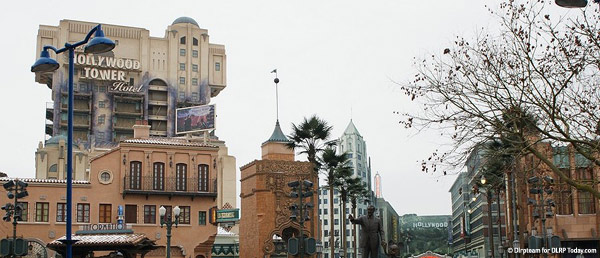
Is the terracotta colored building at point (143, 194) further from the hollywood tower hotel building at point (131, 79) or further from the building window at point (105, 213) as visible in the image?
the hollywood tower hotel building at point (131, 79)

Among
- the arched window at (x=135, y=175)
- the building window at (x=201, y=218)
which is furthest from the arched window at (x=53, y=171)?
the building window at (x=201, y=218)

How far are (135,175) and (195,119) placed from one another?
1855 inches

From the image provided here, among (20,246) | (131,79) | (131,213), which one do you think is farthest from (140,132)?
(131,79)

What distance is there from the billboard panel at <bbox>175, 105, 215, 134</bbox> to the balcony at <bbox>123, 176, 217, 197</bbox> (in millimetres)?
41787

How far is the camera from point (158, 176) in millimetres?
49750

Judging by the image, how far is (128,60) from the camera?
101 meters

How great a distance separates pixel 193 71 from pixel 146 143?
57006 millimetres

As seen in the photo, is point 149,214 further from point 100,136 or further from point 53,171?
point 100,136

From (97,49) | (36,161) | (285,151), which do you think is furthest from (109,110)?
(97,49)

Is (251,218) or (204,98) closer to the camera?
(251,218)

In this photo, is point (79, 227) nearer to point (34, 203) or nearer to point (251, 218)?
point (34, 203)

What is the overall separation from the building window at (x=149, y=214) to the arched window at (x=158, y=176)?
1305 mm

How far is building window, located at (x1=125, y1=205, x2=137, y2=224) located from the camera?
48.6 m

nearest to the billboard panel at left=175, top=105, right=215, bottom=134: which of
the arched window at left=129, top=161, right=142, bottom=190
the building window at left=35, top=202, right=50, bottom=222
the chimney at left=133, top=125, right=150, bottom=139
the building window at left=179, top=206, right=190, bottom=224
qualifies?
the chimney at left=133, top=125, right=150, bottom=139
